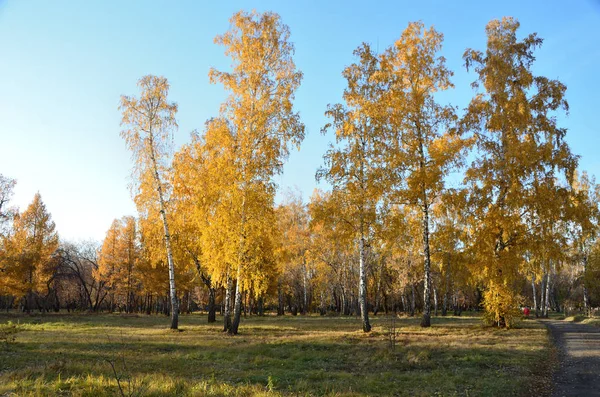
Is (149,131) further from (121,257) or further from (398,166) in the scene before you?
(121,257)

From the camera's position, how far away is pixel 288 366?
1181cm

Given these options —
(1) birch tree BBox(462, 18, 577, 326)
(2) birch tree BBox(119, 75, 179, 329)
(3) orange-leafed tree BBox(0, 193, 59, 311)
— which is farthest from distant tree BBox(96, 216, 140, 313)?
(1) birch tree BBox(462, 18, 577, 326)

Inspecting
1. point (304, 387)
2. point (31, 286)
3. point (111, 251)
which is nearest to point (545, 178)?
point (304, 387)

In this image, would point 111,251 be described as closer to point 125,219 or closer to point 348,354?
point 125,219

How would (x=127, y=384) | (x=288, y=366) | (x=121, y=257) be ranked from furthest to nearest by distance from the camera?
(x=121, y=257), (x=288, y=366), (x=127, y=384)

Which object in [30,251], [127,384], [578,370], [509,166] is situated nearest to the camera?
[127,384]

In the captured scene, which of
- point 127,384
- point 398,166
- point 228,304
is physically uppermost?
point 398,166

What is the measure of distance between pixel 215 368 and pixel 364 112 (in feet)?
48.9

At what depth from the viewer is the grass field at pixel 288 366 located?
7.90 m

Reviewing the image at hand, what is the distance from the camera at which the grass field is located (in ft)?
25.9

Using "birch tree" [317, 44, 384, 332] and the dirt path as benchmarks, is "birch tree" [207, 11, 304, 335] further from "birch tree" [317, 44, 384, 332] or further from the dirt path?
the dirt path

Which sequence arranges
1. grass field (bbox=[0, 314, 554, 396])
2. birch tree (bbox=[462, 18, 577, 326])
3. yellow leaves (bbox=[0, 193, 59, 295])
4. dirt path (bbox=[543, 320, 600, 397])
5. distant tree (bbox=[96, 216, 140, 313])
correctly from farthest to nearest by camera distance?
distant tree (bbox=[96, 216, 140, 313]), yellow leaves (bbox=[0, 193, 59, 295]), birch tree (bbox=[462, 18, 577, 326]), dirt path (bbox=[543, 320, 600, 397]), grass field (bbox=[0, 314, 554, 396])

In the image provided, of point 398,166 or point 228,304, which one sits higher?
point 398,166

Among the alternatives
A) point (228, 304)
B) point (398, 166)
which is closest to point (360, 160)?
point (398, 166)
